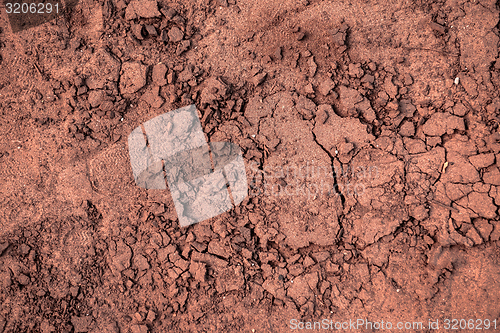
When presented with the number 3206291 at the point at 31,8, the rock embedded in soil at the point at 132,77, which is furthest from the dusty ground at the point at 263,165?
the number 3206291 at the point at 31,8

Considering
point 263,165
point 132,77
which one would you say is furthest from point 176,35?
point 263,165

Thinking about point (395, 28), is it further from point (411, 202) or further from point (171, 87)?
point (171, 87)

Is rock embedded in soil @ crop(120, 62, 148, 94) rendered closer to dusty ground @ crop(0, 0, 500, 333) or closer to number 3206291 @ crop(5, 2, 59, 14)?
dusty ground @ crop(0, 0, 500, 333)

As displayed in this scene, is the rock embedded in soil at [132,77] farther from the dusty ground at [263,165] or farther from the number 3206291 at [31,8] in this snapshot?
the number 3206291 at [31,8]

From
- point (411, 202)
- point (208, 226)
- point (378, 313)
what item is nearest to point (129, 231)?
point (208, 226)

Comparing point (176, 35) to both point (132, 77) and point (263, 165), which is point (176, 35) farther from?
point (263, 165)

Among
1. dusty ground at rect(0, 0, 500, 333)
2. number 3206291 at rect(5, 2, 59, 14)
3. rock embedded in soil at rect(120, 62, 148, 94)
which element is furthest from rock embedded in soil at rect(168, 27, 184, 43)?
number 3206291 at rect(5, 2, 59, 14)
